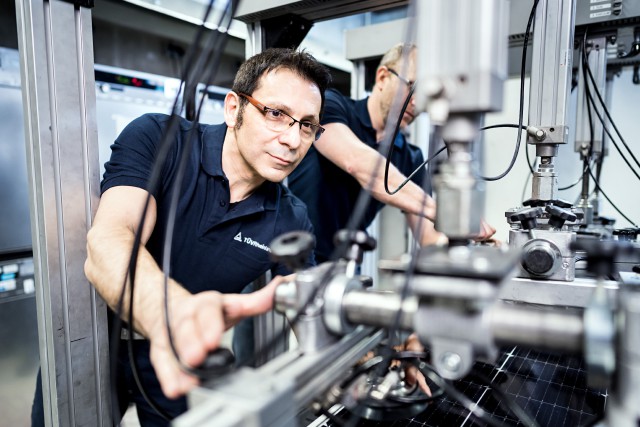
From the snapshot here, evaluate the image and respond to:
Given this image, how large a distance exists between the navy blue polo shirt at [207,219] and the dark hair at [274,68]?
16 centimetres

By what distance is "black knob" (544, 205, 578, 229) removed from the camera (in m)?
0.77

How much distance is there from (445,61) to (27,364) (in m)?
1.88

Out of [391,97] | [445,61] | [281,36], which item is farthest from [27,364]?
[445,61]

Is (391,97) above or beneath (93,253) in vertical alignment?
above

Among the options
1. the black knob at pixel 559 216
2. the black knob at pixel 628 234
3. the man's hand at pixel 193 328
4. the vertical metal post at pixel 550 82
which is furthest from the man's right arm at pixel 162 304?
the black knob at pixel 628 234

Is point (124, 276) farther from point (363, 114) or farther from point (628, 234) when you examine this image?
point (628, 234)

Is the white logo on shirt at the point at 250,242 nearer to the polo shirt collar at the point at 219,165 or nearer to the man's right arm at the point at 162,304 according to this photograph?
the polo shirt collar at the point at 219,165

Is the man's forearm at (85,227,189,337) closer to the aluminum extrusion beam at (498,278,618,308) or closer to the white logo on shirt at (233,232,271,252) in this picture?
the white logo on shirt at (233,232,271,252)

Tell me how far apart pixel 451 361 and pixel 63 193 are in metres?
0.88

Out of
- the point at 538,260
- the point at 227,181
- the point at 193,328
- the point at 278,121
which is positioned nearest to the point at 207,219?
the point at 227,181

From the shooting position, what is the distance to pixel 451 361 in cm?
45

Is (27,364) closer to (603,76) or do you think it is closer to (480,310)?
(480,310)

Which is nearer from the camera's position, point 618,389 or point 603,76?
point 618,389

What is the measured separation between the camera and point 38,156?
90 centimetres
